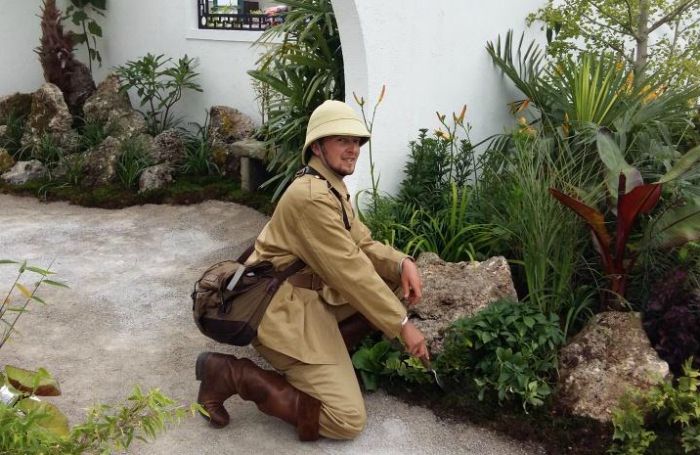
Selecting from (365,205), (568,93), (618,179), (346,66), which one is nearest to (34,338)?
(365,205)

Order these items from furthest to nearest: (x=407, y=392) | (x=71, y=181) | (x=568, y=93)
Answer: (x=71, y=181)
(x=568, y=93)
(x=407, y=392)

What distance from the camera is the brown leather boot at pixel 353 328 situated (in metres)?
3.62

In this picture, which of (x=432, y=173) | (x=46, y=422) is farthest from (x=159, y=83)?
(x=46, y=422)

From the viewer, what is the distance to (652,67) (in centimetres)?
628

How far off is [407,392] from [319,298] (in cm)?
68

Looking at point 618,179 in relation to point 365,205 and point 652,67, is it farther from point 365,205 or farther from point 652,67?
point 652,67

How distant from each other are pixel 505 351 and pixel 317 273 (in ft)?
3.04

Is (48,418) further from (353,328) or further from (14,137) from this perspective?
(14,137)

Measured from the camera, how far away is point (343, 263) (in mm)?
3133

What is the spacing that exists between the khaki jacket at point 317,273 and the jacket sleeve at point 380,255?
4.9 inches

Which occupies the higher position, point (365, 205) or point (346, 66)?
point (346, 66)

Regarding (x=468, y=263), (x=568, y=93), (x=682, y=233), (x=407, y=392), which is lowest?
(x=407, y=392)

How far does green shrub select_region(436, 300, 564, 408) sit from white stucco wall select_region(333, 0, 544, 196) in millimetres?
1510

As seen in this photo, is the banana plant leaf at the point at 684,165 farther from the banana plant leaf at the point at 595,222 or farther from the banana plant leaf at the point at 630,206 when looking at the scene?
the banana plant leaf at the point at 595,222
